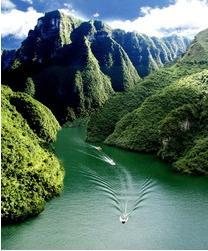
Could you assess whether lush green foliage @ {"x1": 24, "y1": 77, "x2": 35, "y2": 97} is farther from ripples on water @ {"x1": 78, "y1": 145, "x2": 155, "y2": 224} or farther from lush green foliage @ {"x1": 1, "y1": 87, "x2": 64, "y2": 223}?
lush green foliage @ {"x1": 1, "y1": 87, "x2": 64, "y2": 223}

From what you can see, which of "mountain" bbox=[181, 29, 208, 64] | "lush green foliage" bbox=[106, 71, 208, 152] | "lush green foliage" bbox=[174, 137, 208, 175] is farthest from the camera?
"mountain" bbox=[181, 29, 208, 64]

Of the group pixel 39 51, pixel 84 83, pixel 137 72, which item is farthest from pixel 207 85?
pixel 137 72

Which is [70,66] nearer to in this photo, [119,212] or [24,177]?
[24,177]

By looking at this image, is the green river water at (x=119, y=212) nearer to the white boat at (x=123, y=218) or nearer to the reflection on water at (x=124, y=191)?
the reflection on water at (x=124, y=191)

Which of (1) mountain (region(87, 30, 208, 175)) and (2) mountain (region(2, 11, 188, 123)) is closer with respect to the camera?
(1) mountain (region(87, 30, 208, 175))

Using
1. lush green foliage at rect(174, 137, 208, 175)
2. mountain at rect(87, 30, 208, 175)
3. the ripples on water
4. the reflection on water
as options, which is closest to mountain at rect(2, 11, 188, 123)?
mountain at rect(87, 30, 208, 175)

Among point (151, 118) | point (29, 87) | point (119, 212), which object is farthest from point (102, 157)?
point (29, 87)
